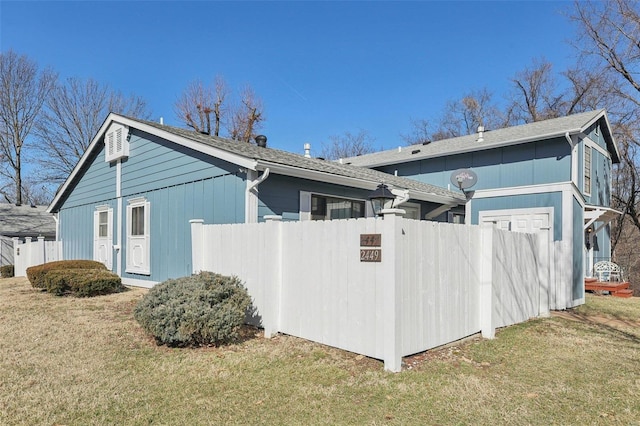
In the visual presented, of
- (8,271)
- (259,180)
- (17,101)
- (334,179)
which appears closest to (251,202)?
(259,180)

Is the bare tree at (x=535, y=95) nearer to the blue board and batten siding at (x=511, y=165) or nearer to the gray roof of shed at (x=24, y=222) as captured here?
the blue board and batten siding at (x=511, y=165)

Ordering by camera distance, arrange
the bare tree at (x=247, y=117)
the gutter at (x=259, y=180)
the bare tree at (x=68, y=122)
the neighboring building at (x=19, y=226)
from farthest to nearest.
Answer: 1. the bare tree at (x=247, y=117)
2. the bare tree at (x=68, y=122)
3. the neighboring building at (x=19, y=226)
4. the gutter at (x=259, y=180)

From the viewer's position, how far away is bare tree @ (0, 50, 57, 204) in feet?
79.4

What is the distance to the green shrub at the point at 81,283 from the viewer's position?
8.86 metres

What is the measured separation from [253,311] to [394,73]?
15951mm

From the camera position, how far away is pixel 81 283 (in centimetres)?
880

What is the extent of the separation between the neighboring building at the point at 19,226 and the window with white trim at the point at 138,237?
46.6 feet

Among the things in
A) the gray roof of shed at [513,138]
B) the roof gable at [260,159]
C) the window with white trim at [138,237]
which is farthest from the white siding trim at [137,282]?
the gray roof of shed at [513,138]

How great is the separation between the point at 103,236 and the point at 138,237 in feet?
7.90

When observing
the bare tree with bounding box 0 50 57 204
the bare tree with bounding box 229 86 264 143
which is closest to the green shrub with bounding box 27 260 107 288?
the bare tree with bounding box 229 86 264 143

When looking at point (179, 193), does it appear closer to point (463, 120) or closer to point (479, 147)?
point (479, 147)

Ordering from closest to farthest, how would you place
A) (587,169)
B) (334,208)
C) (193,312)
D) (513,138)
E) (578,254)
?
(193,312) < (578,254) < (334,208) < (513,138) < (587,169)

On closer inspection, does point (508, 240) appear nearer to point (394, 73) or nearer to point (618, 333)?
point (618, 333)

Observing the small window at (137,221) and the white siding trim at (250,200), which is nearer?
the white siding trim at (250,200)
